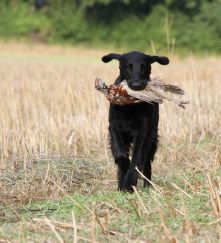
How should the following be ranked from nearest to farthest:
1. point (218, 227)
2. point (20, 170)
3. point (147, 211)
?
point (218, 227), point (147, 211), point (20, 170)

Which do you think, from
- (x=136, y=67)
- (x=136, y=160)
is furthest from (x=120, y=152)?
(x=136, y=67)

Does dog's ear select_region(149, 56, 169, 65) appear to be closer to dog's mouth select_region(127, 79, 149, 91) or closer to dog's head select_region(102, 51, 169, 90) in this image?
dog's head select_region(102, 51, 169, 90)

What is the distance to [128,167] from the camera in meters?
6.33

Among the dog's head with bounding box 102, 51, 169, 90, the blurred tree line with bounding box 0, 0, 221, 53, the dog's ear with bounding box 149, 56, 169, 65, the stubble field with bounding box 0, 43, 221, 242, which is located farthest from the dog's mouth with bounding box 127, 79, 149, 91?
the blurred tree line with bounding box 0, 0, 221, 53

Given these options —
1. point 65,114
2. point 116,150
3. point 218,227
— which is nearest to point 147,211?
point 218,227

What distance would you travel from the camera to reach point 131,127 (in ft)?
20.5

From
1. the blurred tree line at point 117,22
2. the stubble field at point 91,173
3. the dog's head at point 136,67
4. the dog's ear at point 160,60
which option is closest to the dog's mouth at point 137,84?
the dog's head at point 136,67

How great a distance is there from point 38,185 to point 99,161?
1.80m

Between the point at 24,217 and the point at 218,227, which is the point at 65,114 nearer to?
the point at 24,217

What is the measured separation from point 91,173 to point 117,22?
121ft

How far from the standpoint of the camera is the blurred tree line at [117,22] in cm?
4112

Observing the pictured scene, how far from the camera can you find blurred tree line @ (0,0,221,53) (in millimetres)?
41125

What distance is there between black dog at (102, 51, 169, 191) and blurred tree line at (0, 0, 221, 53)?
34341 millimetres

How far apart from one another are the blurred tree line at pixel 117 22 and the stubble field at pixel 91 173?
26525mm
